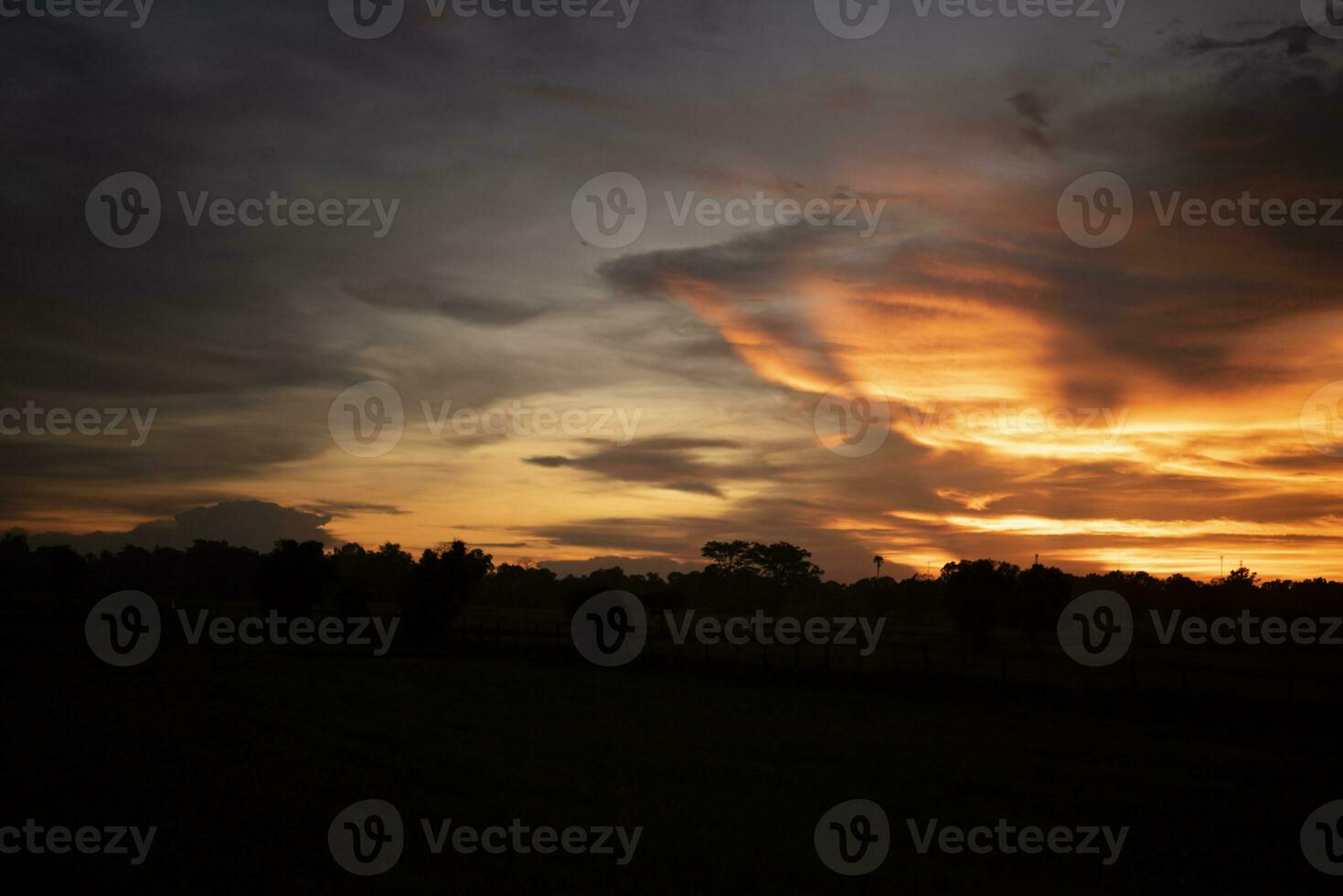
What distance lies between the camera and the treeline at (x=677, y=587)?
6194 centimetres

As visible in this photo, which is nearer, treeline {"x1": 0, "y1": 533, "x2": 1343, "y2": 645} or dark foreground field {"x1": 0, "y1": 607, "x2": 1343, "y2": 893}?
dark foreground field {"x1": 0, "y1": 607, "x2": 1343, "y2": 893}

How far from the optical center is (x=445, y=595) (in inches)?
2233

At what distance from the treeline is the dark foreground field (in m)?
28.6

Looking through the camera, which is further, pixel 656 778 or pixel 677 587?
pixel 677 587

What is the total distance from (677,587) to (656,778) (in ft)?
451

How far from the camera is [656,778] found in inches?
652

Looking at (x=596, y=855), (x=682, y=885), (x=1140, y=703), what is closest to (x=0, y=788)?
(x=596, y=855)

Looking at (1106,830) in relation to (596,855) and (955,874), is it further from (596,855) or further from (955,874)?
(596,855)

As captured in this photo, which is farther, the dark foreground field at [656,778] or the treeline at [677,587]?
the treeline at [677,587]

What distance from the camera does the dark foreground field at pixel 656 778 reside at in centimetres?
1116

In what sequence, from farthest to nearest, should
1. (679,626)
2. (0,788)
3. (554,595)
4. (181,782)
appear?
(554,595) < (679,626) < (181,782) < (0,788)

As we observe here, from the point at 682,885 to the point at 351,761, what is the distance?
8934mm

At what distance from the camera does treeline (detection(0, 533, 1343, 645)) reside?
2438 inches

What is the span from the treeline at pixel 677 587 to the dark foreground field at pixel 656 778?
2857cm
